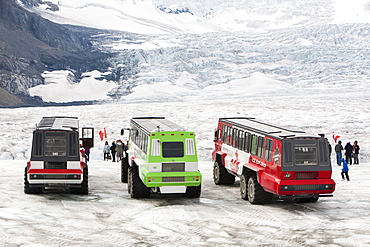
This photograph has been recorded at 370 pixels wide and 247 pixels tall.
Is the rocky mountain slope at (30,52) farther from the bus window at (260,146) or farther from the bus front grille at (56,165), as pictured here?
the bus window at (260,146)

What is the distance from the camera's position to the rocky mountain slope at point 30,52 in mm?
74500

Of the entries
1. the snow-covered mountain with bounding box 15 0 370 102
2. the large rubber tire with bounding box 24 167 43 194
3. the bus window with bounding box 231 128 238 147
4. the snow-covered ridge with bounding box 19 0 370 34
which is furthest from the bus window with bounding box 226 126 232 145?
the snow-covered ridge with bounding box 19 0 370 34

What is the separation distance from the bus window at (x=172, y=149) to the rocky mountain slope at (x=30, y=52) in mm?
55335

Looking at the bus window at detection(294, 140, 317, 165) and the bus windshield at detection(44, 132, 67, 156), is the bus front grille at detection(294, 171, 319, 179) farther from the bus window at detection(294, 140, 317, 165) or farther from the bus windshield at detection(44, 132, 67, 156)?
the bus windshield at detection(44, 132, 67, 156)

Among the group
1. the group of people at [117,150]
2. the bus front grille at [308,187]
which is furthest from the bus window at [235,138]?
the group of people at [117,150]

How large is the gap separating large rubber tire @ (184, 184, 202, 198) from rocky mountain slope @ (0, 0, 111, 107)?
2157 inches

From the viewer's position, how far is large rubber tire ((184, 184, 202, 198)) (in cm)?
1633

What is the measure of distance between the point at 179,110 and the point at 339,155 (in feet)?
81.5

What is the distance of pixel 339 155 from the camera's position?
26.8 metres

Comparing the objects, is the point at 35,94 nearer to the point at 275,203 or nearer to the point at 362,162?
the point at 362,162

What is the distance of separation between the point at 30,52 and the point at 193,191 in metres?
75.8

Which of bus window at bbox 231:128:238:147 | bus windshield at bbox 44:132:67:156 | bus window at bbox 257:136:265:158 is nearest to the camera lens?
bus window at bbox 257:136:265:158

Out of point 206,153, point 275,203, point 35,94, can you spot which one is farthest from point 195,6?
point 275,203

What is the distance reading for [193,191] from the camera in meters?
16.4
